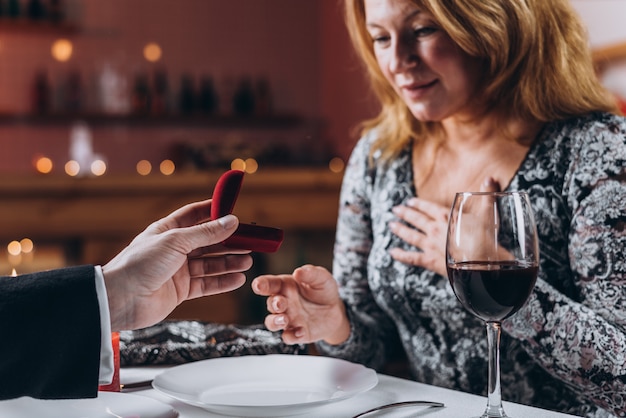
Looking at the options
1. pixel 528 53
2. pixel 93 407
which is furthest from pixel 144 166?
pixel 93 407

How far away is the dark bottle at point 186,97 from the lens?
4281mm

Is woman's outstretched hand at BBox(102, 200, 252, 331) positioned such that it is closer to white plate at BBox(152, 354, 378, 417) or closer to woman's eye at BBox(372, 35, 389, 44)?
white plate at BBox(152, 354, 378, 417)

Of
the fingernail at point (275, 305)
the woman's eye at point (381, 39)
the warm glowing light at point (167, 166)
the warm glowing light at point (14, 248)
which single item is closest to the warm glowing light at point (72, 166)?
the warm glowing light at point (167, 166)

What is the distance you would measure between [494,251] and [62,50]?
372 centimetres

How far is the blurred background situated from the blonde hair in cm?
200

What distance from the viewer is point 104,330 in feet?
2.58

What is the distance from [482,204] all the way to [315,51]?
3922 millimetres

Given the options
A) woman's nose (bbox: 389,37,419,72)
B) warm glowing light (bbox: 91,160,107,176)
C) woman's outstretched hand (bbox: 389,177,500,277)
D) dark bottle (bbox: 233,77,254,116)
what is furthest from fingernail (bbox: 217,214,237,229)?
dark bottle (bbox: 233,77,254,116)

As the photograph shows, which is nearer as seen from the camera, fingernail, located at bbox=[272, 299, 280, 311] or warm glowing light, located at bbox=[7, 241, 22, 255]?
fingernail, located at bbox=[272, 299, 280, 311]

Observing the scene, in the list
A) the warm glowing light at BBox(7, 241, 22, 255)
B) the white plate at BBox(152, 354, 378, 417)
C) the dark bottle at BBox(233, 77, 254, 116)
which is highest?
the dark bottle at BBox(233, 77, 254, 116)

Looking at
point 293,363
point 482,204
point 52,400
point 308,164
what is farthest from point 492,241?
point 308,164

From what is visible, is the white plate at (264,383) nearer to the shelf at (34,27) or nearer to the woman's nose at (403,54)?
Result: the woman's nose at (403,54)

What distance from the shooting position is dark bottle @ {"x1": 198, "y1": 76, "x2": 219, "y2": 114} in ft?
14.2

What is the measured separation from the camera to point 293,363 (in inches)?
39.4
